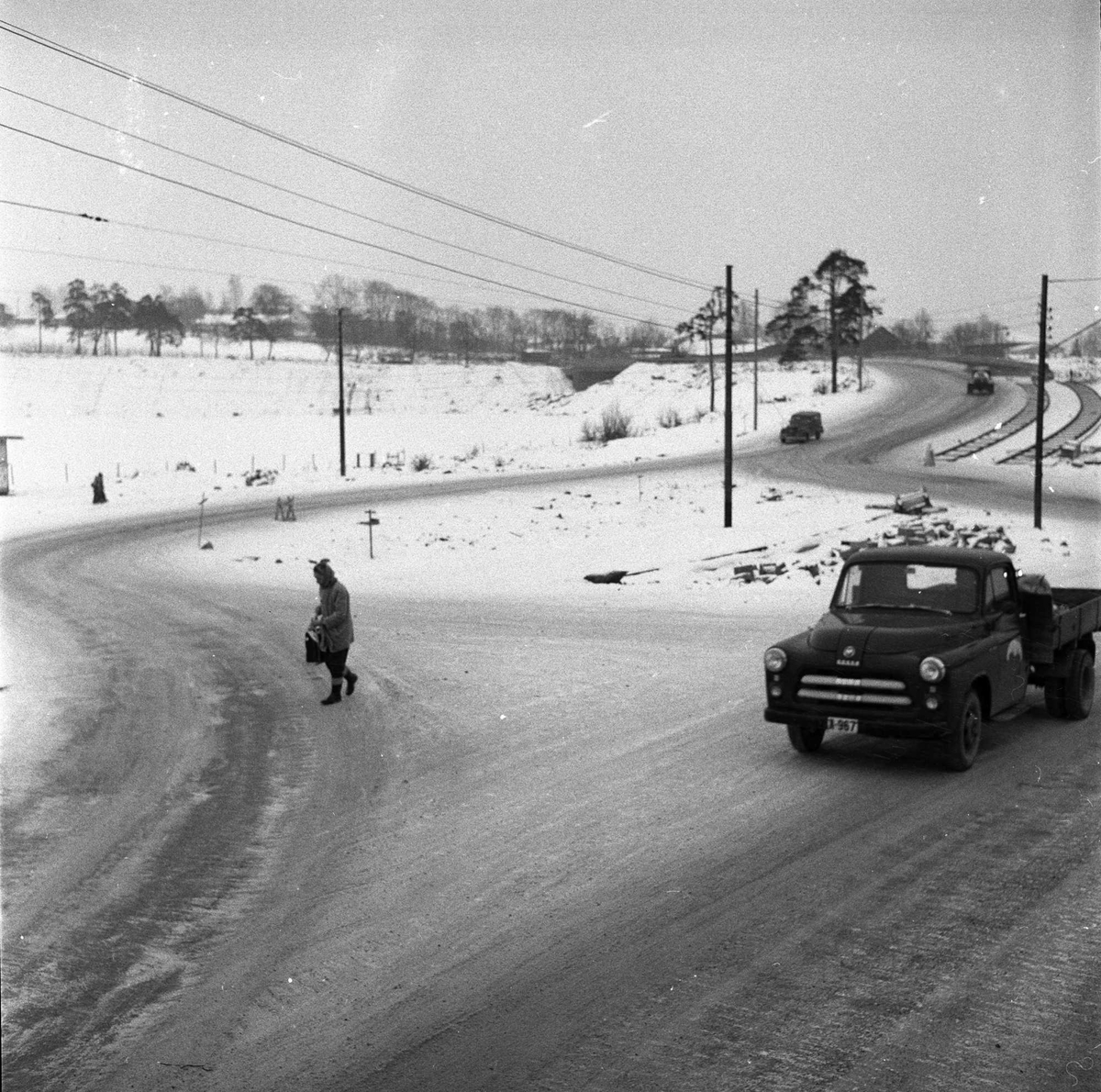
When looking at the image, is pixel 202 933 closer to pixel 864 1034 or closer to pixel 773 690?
pixel 864 1034

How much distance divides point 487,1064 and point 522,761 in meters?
5.75

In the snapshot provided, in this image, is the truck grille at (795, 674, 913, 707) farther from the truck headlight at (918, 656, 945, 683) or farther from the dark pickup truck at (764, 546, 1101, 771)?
the truck headlight at (918, 656, 945, 683)

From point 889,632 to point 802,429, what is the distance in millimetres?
50309

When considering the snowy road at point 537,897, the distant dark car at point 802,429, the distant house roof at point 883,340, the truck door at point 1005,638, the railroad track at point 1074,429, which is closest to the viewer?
the snowy road at point 537,897

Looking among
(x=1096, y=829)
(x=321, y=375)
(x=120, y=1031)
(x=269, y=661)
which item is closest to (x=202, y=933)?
(x=120, y=1031)

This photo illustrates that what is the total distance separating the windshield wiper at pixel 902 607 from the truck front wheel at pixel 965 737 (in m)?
0.89

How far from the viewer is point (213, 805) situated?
1016 centimetres

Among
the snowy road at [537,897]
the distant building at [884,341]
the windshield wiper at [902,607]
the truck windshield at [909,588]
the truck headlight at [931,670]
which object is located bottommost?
the snowy road at [537,897]

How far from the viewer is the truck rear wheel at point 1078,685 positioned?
40.8ft

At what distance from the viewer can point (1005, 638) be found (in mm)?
11453

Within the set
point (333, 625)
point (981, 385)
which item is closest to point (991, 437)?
point (981, 385)

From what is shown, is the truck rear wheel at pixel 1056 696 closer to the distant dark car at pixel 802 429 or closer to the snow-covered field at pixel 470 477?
the snow-covered field at pixel 470 477

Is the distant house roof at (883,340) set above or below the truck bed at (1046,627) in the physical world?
above

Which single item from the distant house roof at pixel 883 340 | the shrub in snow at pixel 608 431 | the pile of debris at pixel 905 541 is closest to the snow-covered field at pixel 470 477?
the pile of debris at pixel 905 541
